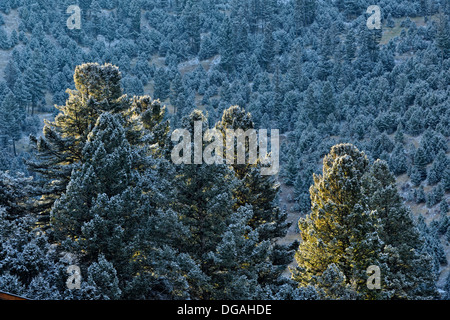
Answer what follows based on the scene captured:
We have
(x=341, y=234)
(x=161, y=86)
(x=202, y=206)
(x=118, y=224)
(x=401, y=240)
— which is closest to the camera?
(x=118, y=224)

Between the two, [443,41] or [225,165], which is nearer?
[225,165]

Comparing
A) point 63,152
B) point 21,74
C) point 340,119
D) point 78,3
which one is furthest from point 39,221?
point 78,3

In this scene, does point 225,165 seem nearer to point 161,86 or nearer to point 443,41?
point 443,41

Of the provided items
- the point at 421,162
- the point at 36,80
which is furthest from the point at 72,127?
the point at 36,80

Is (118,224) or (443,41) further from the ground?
(443,41)

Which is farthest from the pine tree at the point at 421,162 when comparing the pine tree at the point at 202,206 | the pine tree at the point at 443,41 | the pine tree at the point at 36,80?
the pine tree at the point at 36,80

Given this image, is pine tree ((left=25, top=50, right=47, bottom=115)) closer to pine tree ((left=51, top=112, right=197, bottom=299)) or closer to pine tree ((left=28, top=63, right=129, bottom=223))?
pine tree ((left=28, top=63, right=129, bottom=223))

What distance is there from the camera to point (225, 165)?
2173cm

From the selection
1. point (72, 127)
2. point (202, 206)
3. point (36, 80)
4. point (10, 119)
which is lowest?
point (202, 206)

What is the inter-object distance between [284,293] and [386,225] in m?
10.9

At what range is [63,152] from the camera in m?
23.5

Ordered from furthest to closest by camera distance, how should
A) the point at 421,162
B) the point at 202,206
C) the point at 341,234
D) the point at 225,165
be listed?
1. the point at 421,162
2. the point at 341,234
3. the point at 225,165
4. the point at 202,206

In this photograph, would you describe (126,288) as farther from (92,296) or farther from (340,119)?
(340,119)

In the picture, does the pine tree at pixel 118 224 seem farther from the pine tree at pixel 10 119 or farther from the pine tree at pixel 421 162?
the pine tree at pixel 10 119
